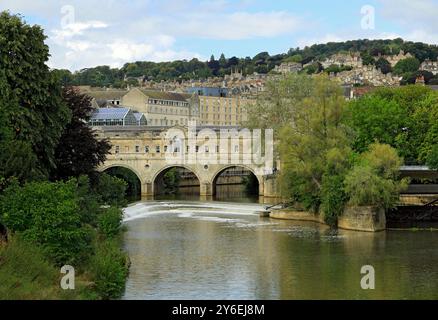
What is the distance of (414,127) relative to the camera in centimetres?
6075

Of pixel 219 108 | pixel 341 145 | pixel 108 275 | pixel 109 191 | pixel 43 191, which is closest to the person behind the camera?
pixel 108 275

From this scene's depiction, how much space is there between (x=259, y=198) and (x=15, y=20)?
37.2 metres

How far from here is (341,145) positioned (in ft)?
158

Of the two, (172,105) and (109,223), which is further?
(172,105)

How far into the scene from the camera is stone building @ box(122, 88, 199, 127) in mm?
110625

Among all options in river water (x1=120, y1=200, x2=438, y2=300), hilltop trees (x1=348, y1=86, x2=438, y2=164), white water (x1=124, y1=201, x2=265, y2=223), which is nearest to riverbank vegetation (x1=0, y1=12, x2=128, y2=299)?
river water (x1=120, y1=200, x2=438, y2=300)

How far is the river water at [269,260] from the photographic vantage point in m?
27.1

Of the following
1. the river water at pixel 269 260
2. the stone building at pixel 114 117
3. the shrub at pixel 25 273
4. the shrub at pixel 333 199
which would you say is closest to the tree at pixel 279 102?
the river water at pixel 269 260

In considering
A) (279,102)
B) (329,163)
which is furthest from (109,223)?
(279,102)

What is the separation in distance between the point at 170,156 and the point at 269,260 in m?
39.9

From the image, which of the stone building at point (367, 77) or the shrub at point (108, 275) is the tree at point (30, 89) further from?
the stone building at point (367, 77)

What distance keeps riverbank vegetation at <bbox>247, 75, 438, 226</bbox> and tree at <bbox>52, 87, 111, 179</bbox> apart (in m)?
13.0

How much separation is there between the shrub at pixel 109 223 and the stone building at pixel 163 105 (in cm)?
6705

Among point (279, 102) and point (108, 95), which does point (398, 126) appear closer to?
point (279, 102)
